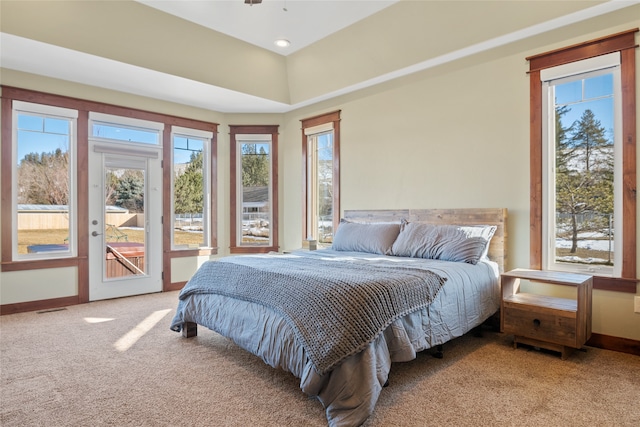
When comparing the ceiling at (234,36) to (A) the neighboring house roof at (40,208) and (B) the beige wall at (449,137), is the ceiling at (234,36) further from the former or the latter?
(A) the neighboring house roof at (40,208)

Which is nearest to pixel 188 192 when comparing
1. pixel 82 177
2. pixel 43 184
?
pixel 82 177

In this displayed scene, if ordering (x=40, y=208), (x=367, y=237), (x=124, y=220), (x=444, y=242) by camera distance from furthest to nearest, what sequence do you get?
1. (x=124, y=220)
2. (x=40, y=208)
3. (x=367, y=237)
4. (x=444, y=242)

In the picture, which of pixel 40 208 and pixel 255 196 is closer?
pixel 40 208

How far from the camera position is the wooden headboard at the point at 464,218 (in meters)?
3.26

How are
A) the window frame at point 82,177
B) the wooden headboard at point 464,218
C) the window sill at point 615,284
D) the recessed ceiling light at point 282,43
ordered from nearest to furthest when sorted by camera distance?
1. the window sill at point 615,284
2. the wooden headboard at point 464,218
3. the window frame at point 82,177
4. the recessed ceiling light at point 282,43

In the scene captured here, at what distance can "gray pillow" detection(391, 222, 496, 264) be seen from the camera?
9.94 ft

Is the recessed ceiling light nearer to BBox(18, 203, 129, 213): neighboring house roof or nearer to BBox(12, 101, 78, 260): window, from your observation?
BBox(12, 101, 78, 260): window

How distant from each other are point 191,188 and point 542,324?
174 inches

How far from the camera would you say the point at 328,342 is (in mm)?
1822

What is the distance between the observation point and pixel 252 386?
7.22ft

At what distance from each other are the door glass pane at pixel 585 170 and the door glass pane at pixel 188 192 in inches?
170

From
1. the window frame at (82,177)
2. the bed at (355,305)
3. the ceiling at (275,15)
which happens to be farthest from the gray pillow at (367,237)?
the window frame at (82,177)

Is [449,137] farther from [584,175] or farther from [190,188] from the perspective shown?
[190,188]

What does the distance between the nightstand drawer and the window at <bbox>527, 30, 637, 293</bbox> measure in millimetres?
581
